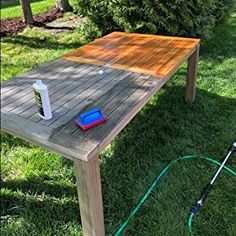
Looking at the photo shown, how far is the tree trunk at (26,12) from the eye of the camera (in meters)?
5.65

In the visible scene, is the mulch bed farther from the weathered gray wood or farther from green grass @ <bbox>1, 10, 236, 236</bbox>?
the weathered gray wood

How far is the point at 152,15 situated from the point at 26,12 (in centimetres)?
248

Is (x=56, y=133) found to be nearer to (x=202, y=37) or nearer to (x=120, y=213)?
(x=120, y=213)

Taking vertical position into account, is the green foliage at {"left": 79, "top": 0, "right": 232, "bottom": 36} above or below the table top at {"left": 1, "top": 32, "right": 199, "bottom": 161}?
below

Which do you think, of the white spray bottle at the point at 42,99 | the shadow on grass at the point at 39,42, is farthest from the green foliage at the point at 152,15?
the white spray bottle at the point at 42,99

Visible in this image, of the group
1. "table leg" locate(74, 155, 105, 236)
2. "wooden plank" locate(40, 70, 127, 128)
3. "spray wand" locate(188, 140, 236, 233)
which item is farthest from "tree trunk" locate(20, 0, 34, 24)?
"table leg" locate(74, 155, 105, 236)

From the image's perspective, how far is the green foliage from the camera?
14.7 feet

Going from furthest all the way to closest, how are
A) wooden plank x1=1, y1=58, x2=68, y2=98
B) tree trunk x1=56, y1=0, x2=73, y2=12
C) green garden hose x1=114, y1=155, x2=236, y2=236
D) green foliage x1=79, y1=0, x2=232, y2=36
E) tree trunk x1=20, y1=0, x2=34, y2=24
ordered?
tree trunk x1=56, y1=0, x2=73, y2=12
tree trunk x1=20, y1=0, x2=34, y2=24
green foliage x1=79, y1=0, x2=232, y2=36
wooden plank x1=1, y1=58, x2=68, y2=98
green garden hose x1=114, y1=155, x2=236, y2=236

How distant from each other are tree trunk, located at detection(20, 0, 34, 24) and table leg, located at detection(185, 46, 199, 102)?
364 cm

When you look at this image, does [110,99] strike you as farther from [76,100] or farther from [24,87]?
[24,87]

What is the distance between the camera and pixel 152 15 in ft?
14.7

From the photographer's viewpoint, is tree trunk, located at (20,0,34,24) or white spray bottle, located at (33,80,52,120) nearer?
white spray bottle, located at (33,80,52,120)

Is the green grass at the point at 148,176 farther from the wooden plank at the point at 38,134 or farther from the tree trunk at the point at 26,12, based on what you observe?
the tree trunk at the point at 26,12

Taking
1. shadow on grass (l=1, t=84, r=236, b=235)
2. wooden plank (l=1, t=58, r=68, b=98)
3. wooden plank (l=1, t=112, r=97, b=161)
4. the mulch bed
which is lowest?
the mulch bed
